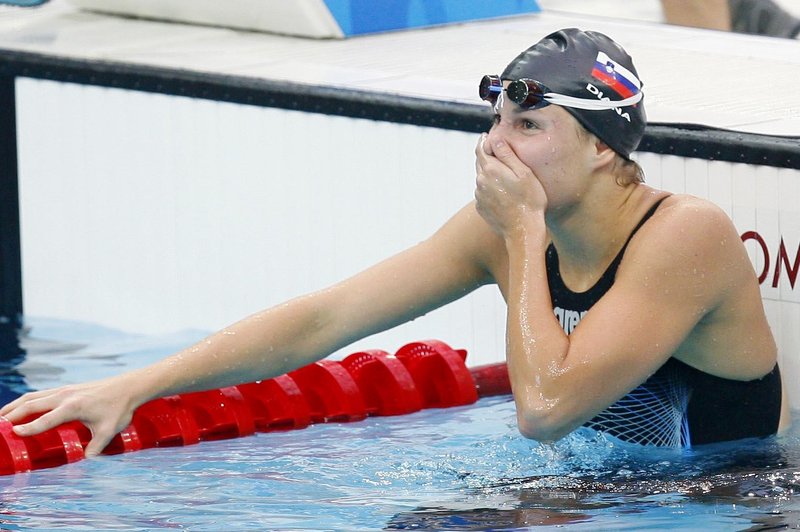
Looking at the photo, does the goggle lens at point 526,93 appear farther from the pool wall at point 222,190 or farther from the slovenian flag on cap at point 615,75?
the pool wall at point 222,190

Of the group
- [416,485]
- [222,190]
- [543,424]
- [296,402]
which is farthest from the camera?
[222,190]

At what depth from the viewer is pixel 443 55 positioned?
15.7 ft

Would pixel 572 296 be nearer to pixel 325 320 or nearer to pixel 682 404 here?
pixel 682 404

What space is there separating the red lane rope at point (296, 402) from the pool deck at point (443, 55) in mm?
751

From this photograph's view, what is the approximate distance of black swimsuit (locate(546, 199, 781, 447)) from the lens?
110 inches

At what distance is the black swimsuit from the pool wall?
739 millimetres

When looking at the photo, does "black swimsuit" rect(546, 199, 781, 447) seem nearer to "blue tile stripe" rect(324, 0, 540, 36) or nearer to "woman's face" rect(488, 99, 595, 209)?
"woman's face" rect(488, 99, 595, 209)

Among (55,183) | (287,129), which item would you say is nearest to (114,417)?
(287,129)

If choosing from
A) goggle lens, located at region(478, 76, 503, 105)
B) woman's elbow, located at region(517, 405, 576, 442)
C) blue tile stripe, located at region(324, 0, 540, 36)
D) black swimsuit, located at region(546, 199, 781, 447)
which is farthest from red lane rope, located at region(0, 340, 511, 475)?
blue tile stripe, located at region(324, 0, 540, 36)

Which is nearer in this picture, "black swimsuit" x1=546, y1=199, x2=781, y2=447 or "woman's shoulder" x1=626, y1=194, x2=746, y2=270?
"woman's shoulder" x1=626, y1=194, x2=746, y2=270

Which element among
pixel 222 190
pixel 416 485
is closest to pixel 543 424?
pixel 416 485

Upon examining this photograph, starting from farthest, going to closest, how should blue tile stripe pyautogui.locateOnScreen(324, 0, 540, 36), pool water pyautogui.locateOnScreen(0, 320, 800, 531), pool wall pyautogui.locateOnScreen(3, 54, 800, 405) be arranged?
1. blue tile stripe pyautogui.locateOnScreen(324, 0, 540, 36)
2. pool wall pyautogui.locateOnScreen(3, 54, 800, 405)
3. pool water pyautogui.locateOnScreen(0, 320, 800, 531)

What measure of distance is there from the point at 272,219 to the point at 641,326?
6.92 ft

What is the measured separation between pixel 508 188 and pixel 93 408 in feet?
2.89
